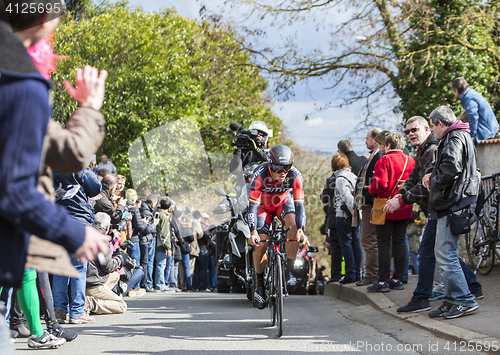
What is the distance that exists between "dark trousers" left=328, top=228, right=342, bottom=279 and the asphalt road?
1.95m

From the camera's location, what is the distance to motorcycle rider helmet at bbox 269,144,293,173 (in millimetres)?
6297

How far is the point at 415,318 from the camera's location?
232 inches

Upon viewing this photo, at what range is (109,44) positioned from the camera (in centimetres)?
2255

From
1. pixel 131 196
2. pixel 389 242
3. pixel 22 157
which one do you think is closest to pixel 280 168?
pixel 389 242

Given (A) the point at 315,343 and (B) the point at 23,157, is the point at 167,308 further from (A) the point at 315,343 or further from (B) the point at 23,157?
(B) the point at 23,157

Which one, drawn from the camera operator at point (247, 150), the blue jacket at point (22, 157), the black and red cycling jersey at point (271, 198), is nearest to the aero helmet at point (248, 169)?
the camera operator at point (247, 150)

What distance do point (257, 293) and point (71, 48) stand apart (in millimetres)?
17678

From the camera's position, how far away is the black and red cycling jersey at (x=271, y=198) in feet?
21.4

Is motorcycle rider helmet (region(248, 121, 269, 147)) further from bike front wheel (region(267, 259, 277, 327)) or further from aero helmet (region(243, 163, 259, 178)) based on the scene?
bike front wheel (region(267, 259, 277, 327))

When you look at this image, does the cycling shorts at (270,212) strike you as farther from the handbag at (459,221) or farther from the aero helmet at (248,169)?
the handbag at (459,221)

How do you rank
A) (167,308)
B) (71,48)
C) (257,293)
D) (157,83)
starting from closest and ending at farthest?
(257,293), (167,308), (71,48), (157,83)

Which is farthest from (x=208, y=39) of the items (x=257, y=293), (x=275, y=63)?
(x=257, y=293)

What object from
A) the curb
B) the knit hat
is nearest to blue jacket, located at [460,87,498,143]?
the curb

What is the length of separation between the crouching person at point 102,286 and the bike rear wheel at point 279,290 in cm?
245
